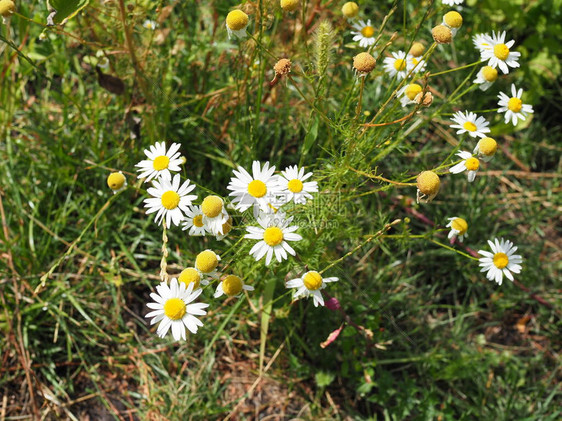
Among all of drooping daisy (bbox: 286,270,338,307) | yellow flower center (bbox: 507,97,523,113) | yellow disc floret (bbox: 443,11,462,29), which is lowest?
drooping daisy (bbox: 286,270,338,307)

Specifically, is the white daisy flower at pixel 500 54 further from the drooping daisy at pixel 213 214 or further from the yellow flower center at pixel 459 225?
the drooping daisy at pixel 213 214

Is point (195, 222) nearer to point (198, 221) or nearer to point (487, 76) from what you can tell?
point (198, 221)

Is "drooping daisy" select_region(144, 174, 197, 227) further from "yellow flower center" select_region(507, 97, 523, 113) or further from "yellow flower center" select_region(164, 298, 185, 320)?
"yellow flower center" select_region(507, 97, 523, 113)

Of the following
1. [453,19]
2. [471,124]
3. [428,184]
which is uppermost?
[453,19]

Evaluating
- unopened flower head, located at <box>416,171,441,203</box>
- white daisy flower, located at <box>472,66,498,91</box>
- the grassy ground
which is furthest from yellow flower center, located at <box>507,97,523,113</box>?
unopened flower head, located at <box>416,171,441,203</box>

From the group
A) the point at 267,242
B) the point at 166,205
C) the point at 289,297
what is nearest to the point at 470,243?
the point at 289,297

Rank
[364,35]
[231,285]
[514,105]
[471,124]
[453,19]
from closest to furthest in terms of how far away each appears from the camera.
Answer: [231,285]
[453,19]
[471,124]
[514,105]
[364,35]

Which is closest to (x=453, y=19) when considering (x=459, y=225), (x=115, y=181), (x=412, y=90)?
(x=412, y=90)
